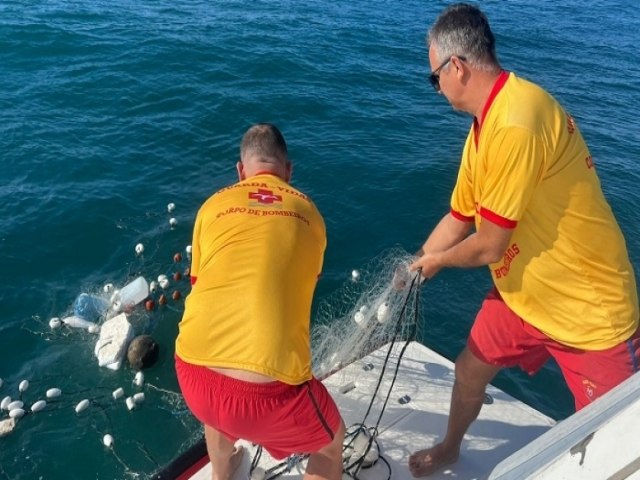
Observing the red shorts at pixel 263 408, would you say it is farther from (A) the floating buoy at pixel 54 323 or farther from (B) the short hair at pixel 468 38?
(A) the floating buoy at pixel 54 323

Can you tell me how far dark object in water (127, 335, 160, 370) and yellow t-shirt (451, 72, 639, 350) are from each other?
5.01m

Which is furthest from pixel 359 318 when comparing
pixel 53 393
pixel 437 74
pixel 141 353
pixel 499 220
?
pixel 53 393

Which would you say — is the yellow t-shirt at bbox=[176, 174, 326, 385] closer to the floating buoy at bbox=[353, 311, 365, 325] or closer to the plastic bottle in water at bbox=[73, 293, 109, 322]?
the floating buoy at bbox=[353, 311, 365, 325]

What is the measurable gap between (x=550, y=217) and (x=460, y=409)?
1.62 m

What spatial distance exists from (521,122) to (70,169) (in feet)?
32.3

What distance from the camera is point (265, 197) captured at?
120 inches

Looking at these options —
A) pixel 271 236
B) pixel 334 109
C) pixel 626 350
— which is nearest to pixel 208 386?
pixel 271 236

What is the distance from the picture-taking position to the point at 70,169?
34.9 feet

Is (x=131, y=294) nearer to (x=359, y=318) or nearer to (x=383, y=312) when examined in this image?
(x=359, y=318)

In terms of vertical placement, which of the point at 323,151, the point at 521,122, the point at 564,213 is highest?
the point at 521,122

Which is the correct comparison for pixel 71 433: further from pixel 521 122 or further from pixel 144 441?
pixel 521 122

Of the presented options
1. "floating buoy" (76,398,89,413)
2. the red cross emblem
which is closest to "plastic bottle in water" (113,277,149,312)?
"floating buoy" (76,398,89,413)

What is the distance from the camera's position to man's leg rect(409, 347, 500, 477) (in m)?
3.74

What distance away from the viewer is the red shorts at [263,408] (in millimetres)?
2719
